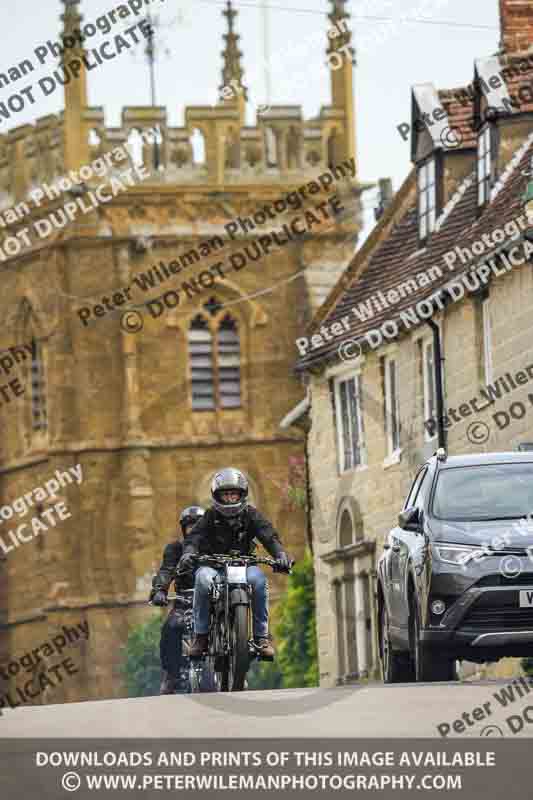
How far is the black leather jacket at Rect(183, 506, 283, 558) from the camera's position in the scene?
19672 mm

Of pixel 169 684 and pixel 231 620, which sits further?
pixel 169 684

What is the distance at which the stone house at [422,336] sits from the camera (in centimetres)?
3619

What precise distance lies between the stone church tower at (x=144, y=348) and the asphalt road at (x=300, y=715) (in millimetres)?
57680

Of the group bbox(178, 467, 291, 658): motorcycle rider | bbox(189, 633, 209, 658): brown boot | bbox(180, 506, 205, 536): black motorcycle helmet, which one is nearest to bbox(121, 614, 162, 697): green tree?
bbox(180, 506, 205, 536): black motorcycle helmet

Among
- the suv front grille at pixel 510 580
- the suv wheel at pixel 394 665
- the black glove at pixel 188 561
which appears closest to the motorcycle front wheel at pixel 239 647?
the black glove at pixel 188 561

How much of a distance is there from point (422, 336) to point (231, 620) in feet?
69.6

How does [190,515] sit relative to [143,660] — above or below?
below

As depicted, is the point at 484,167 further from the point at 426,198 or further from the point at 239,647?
the point at 239,647

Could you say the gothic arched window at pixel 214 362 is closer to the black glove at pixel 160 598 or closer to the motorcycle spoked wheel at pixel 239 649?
the black glove at pixel 160 598

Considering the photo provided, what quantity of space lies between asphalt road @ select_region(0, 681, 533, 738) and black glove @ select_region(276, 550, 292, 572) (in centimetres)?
88

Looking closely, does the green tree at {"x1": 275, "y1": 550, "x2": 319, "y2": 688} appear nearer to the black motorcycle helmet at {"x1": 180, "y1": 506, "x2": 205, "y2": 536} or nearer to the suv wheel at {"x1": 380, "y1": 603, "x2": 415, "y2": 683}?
the black motorcycle helmet at {"x1": 180, "y1": 506, "x2": 205, "y2": 536}

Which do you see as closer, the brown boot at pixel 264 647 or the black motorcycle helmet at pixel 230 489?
the brown boot at pixel 264 647

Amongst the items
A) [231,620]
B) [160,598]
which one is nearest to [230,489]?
[231,620]

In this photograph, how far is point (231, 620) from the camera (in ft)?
63.1
